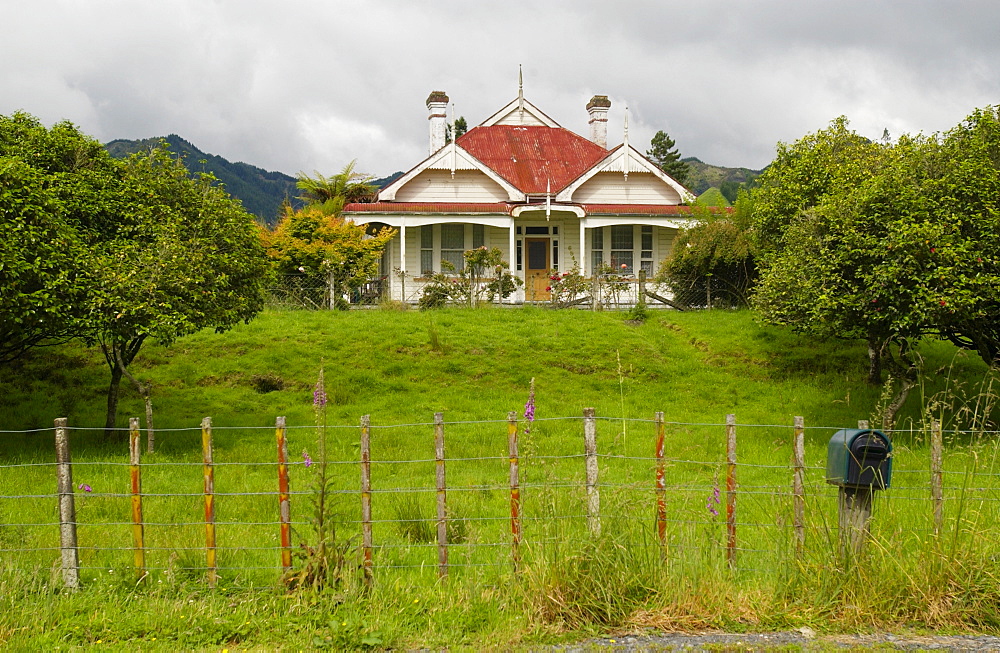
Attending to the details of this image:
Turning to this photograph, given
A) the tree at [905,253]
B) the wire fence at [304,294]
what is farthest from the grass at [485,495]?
the wire fence at [304,294]

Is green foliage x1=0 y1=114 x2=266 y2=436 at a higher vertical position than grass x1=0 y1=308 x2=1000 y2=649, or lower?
higher

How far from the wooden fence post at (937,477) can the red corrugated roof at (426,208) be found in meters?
20.8

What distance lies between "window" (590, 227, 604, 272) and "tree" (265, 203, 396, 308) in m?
6.87

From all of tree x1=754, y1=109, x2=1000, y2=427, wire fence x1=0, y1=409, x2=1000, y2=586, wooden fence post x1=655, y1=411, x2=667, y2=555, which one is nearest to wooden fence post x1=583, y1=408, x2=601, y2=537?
wire fence x1=0, y1=409, x2=1000, y2=586

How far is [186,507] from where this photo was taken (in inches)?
361

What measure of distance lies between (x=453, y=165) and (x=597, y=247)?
5.55 m

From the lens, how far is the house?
26.1 meters

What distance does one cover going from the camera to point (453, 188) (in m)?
27.5

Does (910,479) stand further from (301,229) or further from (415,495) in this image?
(301,229)

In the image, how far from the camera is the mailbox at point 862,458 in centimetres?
569

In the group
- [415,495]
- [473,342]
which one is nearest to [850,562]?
[415,495]

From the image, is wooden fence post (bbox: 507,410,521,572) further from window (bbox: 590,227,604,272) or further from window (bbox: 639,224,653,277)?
window (bbox: 639,224,653,277)

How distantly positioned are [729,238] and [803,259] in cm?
741

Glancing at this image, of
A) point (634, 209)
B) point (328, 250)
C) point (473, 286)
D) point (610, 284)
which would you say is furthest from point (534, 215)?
point (328, 250)
